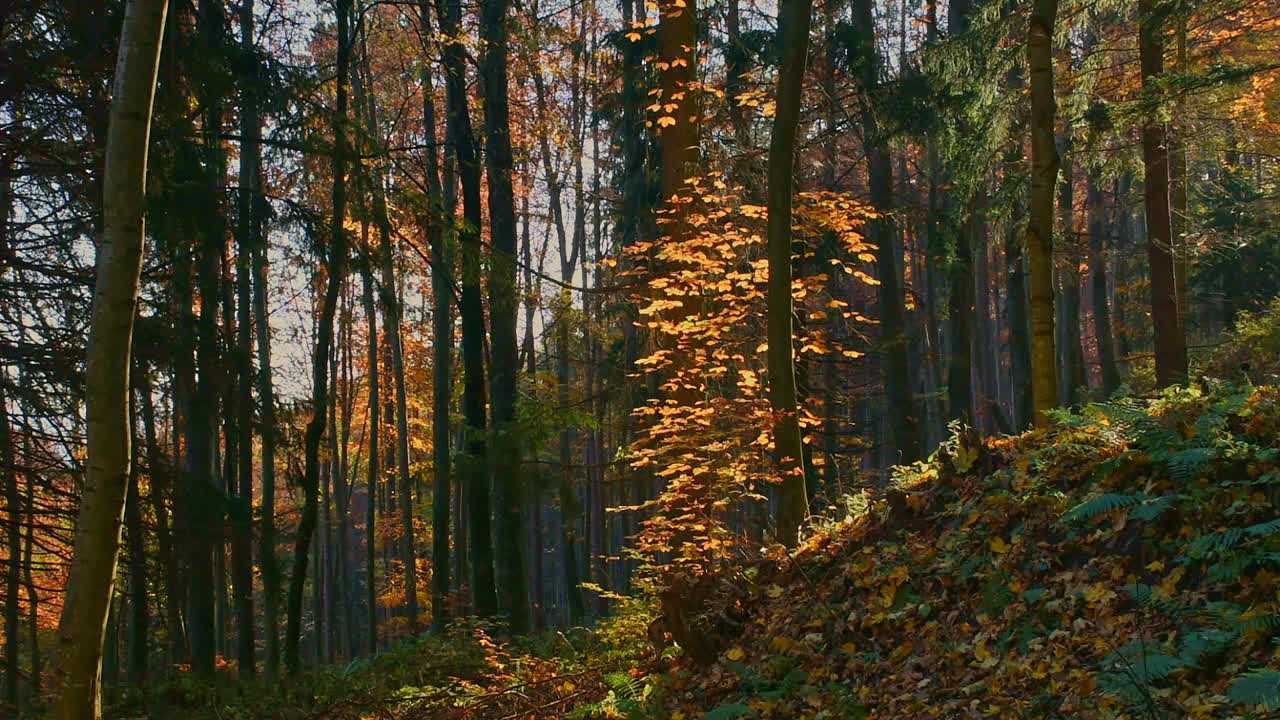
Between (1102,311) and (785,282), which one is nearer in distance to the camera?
(785,282)

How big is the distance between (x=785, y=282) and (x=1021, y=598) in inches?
165

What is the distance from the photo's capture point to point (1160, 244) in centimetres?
1213

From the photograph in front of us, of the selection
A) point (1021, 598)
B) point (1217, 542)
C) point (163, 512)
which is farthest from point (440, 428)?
point (1217, 542)

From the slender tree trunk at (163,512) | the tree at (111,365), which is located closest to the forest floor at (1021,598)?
the slender tree trunk at (163,512)

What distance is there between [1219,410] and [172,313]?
8.56 m

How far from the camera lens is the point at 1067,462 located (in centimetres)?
617

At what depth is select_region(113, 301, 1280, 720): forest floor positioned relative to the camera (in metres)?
4.26

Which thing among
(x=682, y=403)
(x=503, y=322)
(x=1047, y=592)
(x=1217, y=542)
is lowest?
(x=1047, y=592)

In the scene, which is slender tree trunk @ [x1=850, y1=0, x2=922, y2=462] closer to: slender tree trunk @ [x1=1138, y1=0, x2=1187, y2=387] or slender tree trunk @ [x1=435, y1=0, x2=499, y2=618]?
slender tree trunk @ [x1=1138, y1=0, x2=1187, y2=387]

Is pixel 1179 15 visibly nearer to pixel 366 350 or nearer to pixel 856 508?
pixel 856 508

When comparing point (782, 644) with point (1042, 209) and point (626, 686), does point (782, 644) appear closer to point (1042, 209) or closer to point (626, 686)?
point (626, 686)

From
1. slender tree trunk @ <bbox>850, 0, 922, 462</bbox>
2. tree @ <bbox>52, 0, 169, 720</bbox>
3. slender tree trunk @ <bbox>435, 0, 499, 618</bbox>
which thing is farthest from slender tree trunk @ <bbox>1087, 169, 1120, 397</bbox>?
tree @ <bbox>52, 0, 169, 720</bbox>

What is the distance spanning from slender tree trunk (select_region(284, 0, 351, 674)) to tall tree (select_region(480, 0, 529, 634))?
1828 mm

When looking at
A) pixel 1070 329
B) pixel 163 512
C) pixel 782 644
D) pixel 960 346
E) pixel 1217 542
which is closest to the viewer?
pixel 1217 542
